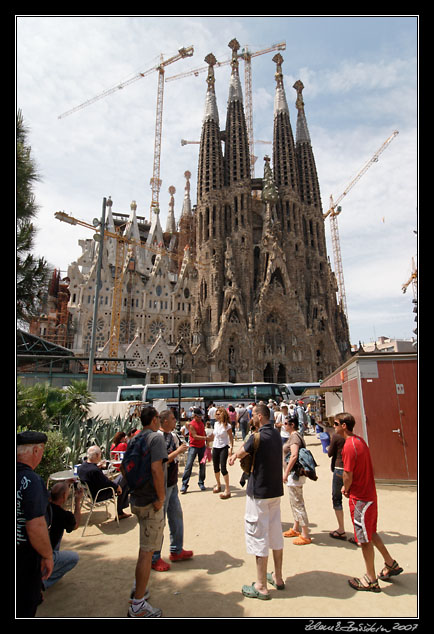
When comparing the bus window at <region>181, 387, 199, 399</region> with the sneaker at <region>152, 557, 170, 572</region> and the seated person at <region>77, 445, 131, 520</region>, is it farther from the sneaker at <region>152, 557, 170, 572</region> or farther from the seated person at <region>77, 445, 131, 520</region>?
the sneaker at <region>152, 557, 170, 572</region>

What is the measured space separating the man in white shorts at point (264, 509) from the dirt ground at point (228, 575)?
0.62 feet

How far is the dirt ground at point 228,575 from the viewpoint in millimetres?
3047

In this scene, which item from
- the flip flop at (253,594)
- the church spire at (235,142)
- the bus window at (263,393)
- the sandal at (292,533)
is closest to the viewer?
the flip flop at (253,594)

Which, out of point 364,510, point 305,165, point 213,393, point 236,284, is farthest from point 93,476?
point 305,165

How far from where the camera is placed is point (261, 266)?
4194 centimetres

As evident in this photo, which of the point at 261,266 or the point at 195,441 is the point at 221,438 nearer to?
the point at 195,441

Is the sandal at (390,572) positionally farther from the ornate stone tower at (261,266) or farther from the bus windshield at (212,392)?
the ornate stone tower at (261,266)

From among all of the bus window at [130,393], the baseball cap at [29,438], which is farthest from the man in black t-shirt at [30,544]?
the bus window at [130,393]

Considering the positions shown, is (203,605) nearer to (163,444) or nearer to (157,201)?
(163,444)

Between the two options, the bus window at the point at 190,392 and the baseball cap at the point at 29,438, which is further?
the bus window at the point at 190,392

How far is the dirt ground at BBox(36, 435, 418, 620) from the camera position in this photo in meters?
3.05

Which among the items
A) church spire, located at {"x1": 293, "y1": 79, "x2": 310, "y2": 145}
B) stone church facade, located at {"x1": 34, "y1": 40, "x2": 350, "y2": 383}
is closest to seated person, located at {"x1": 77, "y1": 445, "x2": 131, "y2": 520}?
stone church facade, located at {"x1": 34, "y1": 40, "x2": 350, "y2": 383}

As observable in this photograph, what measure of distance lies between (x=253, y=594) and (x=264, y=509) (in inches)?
27.8

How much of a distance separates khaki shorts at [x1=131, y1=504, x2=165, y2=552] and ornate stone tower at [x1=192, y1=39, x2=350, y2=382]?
3340cm
